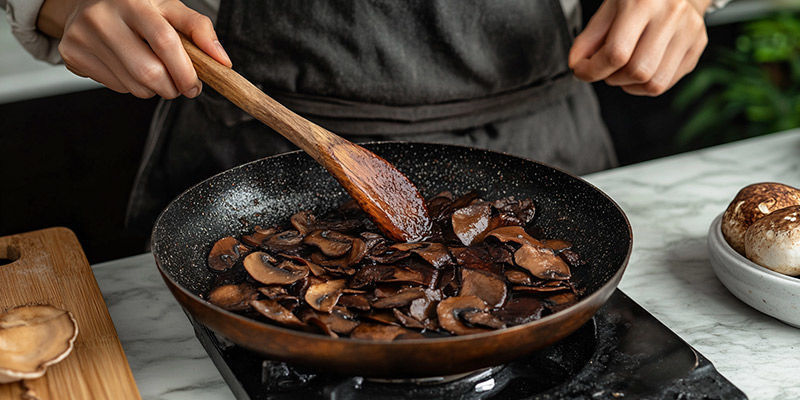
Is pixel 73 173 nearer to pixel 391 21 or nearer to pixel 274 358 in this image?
pixel 391 21

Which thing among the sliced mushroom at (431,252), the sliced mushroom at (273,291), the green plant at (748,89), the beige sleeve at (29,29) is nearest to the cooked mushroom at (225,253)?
the sliced mushroom at (273,291)

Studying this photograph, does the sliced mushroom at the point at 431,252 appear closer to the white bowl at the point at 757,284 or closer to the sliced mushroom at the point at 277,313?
the sliced mushroom at the point at 277,313

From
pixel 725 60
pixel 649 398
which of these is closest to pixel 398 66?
pixel 649 398

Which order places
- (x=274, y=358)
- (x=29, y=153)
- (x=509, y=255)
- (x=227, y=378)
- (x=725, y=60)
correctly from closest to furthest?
(x=274, y=358) → (x=227, y=378) → (x=509, y=255) → (x=29, y=153) → (x=725, y=60)

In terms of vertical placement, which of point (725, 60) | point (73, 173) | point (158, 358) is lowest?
point (73, 173)

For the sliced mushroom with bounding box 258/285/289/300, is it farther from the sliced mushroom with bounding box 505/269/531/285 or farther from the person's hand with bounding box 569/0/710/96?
the person's hand with bounding box 569/0/710/96

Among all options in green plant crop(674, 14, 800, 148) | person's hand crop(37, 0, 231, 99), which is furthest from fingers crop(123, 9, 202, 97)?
green plant crop(674, 14, 800, 148)
